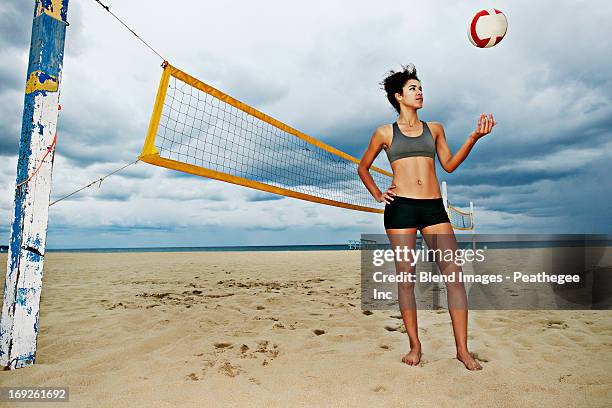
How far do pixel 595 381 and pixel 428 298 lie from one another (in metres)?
2.99

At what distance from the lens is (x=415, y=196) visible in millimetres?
2504

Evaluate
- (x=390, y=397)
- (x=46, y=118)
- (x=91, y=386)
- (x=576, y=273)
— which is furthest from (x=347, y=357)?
(x=576, y=273)

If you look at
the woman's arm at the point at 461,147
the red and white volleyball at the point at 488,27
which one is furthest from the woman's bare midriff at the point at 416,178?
the red and white volleyball at the point at 488,27

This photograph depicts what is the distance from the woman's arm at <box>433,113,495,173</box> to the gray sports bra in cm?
12

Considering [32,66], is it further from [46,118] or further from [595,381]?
[595,381]

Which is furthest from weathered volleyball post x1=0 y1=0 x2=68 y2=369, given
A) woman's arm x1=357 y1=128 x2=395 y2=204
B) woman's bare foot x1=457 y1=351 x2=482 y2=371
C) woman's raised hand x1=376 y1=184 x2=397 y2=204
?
woman's bare foot x1=457 y1=351 x2=482 y2=371

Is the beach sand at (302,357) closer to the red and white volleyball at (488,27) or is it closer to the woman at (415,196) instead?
the woman at (415,196)

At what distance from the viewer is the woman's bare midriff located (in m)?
2.51

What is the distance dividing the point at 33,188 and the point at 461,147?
298 cm

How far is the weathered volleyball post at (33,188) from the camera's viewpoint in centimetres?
245

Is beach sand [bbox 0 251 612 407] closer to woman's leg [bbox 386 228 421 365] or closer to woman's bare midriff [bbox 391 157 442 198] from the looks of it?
woman's leg [bbox 386 228 421 365]

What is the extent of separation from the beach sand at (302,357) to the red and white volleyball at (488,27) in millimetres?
2629

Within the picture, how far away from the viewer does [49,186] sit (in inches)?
102

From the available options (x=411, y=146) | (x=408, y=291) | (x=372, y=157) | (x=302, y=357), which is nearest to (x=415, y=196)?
(x=411, y=146)
